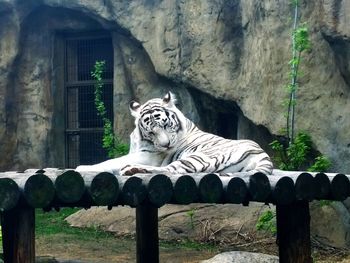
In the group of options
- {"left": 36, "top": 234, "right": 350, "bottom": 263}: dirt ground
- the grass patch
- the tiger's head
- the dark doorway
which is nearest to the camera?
the tiger's head

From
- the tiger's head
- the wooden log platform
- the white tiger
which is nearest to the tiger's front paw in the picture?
the wooden log platform

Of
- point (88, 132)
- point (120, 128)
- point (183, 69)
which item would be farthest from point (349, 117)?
point (88, 132)

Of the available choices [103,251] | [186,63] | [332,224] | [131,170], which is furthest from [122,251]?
[131,170]

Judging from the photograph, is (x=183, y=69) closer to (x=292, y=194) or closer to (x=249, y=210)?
(x=249, y=210)

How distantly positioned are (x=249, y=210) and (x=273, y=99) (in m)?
1.24

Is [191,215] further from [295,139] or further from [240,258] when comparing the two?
[240,258]

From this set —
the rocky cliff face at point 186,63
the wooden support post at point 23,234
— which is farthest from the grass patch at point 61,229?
the wooden support post at point 23,234

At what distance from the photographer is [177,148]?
5203 millimetres

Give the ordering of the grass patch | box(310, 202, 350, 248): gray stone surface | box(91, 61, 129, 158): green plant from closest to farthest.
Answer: box(310, 202, 350, 248): gray stone surface → the grass patch → box(91, 61, 129, 158): green plant

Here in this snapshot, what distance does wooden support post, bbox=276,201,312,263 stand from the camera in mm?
4496

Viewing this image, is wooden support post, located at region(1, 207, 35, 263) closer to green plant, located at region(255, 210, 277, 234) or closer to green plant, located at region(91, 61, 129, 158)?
green plant, located at region(255, 210, 277, 234)

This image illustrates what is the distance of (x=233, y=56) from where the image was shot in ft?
29.7

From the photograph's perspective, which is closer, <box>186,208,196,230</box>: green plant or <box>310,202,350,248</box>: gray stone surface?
<box>310,202,350,248</box>: gray stone surface

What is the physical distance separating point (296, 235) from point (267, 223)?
3.28 m
